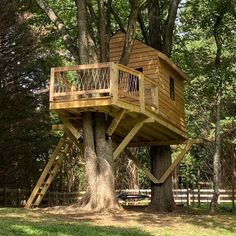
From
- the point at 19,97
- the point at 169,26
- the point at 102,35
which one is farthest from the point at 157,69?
the point at 19,97

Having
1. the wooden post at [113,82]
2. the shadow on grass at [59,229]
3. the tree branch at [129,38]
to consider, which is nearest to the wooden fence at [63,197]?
the tree branch at [129,38]

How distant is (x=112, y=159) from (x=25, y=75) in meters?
8.63

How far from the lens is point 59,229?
9531mm

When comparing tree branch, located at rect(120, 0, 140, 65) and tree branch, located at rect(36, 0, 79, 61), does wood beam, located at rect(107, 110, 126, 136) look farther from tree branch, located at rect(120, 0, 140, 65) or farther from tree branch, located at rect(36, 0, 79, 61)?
tree branch, located at rect(36, 0, 79, 61)

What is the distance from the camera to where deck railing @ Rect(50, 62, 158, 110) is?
13.2 meters

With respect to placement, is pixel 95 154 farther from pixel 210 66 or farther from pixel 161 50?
pixel 210 66

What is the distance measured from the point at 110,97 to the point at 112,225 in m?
3.89

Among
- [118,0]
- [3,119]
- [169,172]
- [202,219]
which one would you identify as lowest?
[202,219]

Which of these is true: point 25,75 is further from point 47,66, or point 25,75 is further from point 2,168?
point 2,168

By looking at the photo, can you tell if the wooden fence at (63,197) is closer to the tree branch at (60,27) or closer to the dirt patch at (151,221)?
the dirt patch at (151,221)

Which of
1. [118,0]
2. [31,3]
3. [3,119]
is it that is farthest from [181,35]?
[3,119]

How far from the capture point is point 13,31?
2044 cm

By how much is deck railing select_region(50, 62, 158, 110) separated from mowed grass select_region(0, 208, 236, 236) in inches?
138

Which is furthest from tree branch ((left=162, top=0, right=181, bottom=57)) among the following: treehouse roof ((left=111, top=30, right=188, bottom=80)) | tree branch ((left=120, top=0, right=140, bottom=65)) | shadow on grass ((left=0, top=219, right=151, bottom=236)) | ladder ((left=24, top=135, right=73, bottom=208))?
shadow on grass ((left=0, top=219, right=151, bottom=236))
